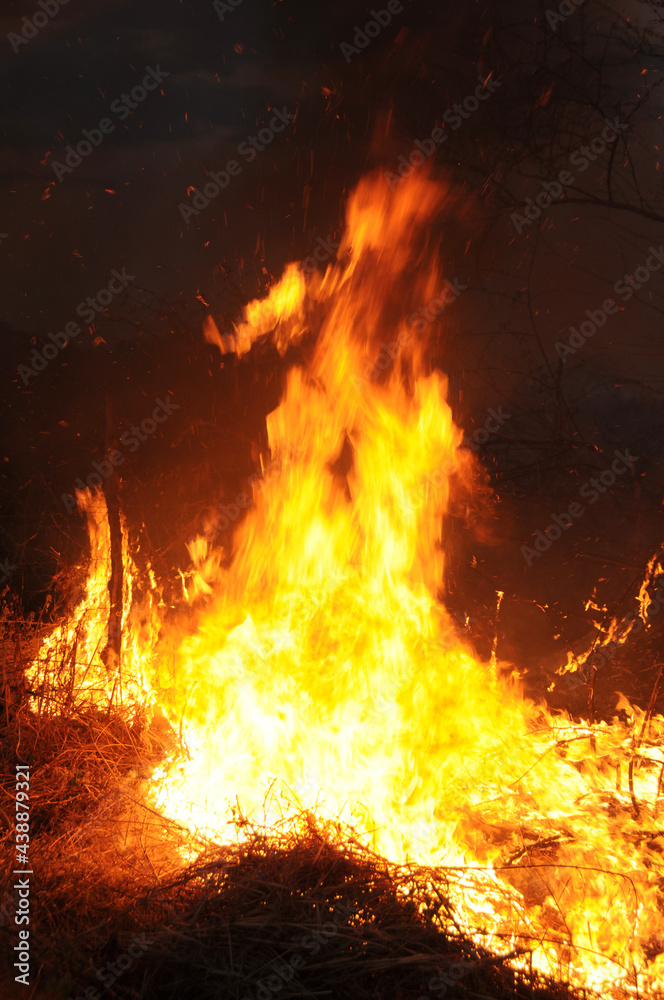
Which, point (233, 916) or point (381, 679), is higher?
point (381, 679)

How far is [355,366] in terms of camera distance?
4.71 metres

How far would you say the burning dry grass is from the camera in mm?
2398

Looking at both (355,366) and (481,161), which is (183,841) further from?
(481,161)

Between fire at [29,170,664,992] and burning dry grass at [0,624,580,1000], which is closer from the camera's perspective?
burning dry grass at [0,624,580,1000]

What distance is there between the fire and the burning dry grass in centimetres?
31

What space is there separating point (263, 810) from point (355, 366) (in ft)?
10.4

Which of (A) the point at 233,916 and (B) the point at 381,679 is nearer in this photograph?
(A) the point at 233,916

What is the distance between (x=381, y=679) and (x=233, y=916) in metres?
1.83

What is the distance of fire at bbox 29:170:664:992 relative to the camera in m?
3.41

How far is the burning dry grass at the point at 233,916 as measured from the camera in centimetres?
240

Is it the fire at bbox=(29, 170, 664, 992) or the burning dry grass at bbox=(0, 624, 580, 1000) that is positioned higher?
the fire at bbox=(29, 170, 664, 992)

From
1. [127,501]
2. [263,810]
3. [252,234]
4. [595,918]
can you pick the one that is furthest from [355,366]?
[595,918]

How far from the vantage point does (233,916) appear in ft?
8.72

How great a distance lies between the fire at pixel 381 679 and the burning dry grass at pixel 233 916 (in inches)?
12.4
